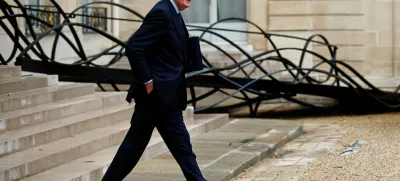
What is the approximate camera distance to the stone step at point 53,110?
8320mm

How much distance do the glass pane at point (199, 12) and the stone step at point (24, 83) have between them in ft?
24.4

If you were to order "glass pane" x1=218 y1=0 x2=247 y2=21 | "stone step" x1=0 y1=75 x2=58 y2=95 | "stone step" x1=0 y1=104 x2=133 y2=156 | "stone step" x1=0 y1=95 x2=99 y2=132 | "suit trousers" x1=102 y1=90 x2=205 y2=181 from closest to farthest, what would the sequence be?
"suit trousers" x1=102 y1=90 x2=205 y2=181, "stone step" x1=0 y1=104 x2=133 y2=156, "stone step" x1=0 y1=95 x2=99 y2=132, "stone step" x1=0 y1=75 x2=58 y2=95, "glass pane" x1=218 y1=0 x2=247 y2=21

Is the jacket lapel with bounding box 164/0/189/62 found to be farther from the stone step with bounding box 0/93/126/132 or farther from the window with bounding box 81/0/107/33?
the window with bounding box 81/0/107/33

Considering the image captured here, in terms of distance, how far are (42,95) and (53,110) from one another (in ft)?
1.42

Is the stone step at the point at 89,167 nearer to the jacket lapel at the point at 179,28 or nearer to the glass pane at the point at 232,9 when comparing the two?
the jacket lapel at the point at 179,28

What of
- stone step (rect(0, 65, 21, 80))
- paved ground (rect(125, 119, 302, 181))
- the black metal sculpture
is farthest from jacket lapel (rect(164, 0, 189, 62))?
the black metal sculpture

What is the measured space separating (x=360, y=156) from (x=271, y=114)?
485cm

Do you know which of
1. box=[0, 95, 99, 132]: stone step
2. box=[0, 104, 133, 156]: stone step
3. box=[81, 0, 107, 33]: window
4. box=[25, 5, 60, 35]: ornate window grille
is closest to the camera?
box=[0, 104, 133, 156]: stone step

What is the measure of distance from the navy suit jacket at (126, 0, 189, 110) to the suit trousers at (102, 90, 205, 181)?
0.21 ft

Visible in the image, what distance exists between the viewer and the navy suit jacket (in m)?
6.18

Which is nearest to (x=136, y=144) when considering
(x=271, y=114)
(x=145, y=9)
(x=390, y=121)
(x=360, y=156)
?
(x=360, y=156)

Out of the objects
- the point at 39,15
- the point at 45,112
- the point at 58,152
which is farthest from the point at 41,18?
the point at 58,152

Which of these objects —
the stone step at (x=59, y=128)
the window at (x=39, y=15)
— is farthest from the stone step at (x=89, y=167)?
the window at (x=39, y=15)

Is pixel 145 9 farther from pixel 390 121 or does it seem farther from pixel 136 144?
pixel 136 144
